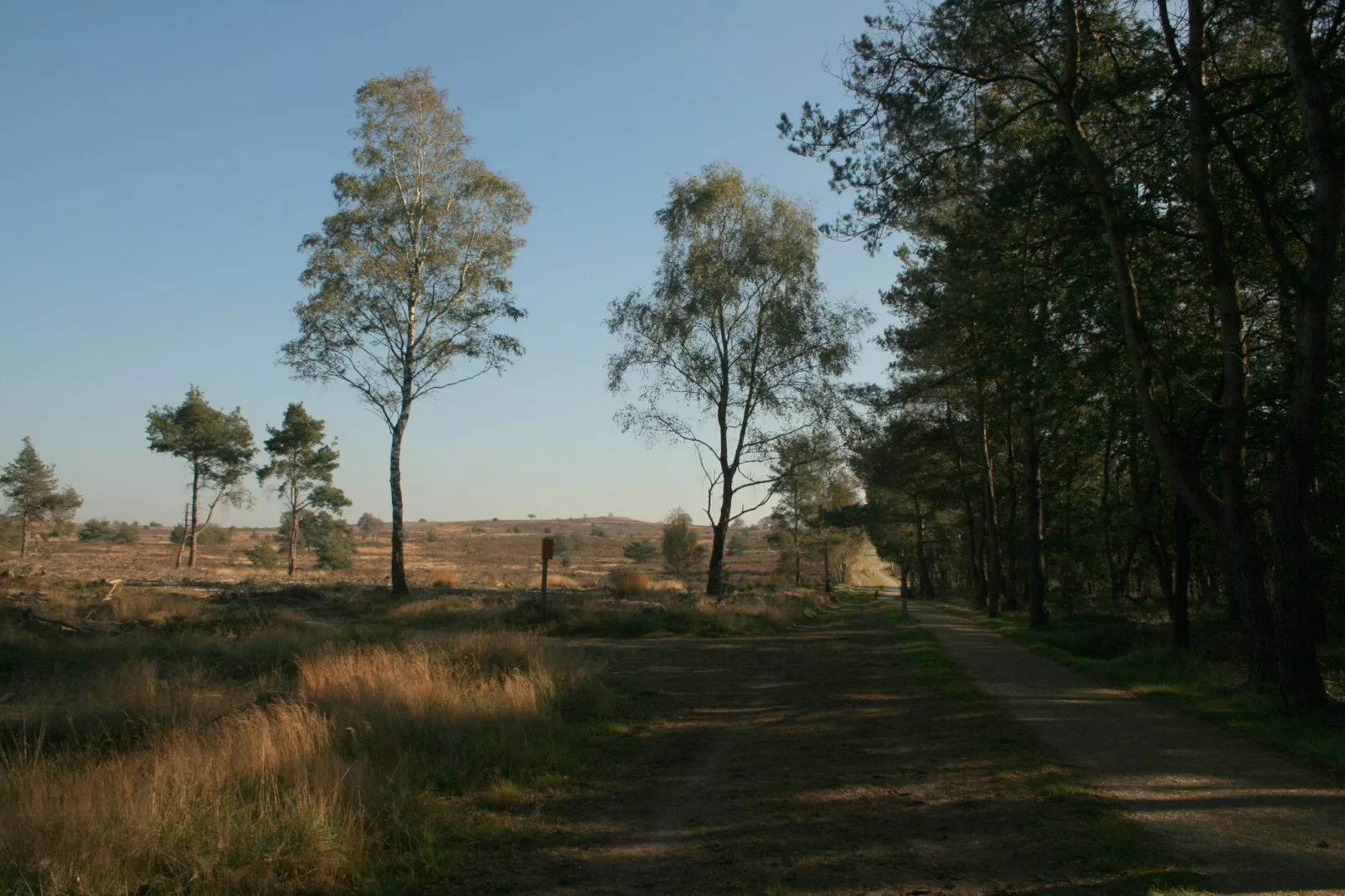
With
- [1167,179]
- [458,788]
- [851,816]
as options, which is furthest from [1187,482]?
[458,788]

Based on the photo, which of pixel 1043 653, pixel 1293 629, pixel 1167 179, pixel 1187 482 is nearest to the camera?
pixel 1293 629

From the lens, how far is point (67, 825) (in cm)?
495

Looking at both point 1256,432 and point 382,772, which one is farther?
point 1256,432

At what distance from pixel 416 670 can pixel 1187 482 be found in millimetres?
10564

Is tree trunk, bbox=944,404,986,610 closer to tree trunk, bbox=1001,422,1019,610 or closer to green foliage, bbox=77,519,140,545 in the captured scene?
tree trunk, bbox=1001,422,1019,610

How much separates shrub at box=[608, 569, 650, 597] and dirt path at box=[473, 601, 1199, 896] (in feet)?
75.0

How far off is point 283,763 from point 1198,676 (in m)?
12.2

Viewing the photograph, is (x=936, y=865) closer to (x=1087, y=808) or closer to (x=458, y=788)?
(x=1087, y=808)

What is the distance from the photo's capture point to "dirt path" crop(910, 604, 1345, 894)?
5.09 m

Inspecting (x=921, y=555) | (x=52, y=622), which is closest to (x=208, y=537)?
(x=921, y=555)

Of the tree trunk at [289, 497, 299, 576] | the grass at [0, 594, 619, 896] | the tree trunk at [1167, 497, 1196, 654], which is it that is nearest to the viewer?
the grass at [0, 594, 619, 896]

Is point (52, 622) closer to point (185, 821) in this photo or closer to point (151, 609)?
point (151, 609)

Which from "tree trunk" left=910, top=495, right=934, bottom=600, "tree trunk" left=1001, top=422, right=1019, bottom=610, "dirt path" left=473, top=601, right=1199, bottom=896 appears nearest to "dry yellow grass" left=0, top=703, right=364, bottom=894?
"dirt path" left=473, top=601, right=1199, bottom=896

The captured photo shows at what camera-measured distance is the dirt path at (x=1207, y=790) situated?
5.09 m
